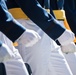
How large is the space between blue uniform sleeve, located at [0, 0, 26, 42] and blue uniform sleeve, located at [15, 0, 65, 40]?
1.61ft

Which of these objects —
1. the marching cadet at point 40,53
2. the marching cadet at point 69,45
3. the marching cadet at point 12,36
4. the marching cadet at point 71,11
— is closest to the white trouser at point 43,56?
the marching cadet at point 40,53

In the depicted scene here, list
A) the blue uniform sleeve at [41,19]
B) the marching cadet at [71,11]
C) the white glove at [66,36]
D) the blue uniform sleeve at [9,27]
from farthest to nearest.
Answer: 1. the marching cadet at [71,11]
2. the white glove at [66,36]
3. the blue uniform sleeve at [41,19]
4. the blue uniform sleeve at [9,27]

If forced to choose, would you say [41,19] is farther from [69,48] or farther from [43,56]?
[69,48]

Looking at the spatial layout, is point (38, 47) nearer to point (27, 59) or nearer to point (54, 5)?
point (27, 59)

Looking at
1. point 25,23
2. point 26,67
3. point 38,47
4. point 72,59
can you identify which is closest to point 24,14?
point 25,23

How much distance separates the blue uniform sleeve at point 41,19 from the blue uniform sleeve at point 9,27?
0.49 meters

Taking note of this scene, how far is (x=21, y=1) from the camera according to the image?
3281 mm

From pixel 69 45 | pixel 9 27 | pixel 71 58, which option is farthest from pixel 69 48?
pixel 9 27

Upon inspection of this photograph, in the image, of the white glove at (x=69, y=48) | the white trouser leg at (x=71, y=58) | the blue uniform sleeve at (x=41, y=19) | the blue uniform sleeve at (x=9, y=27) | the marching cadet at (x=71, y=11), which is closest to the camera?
the blue uniform sleeve at (x=9, y=27)

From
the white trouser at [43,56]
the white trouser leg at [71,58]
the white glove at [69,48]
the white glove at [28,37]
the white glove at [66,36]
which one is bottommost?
the white trouser leg at [71,58]

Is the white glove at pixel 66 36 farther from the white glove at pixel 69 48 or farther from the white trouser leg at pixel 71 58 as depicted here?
the white trouser leg at pixel 71 58

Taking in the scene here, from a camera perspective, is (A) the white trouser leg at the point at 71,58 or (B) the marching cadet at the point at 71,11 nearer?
(A) the white trouser leg at the point at 71,58

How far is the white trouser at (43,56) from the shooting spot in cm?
341

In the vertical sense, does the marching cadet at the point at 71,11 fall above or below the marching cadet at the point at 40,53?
below
